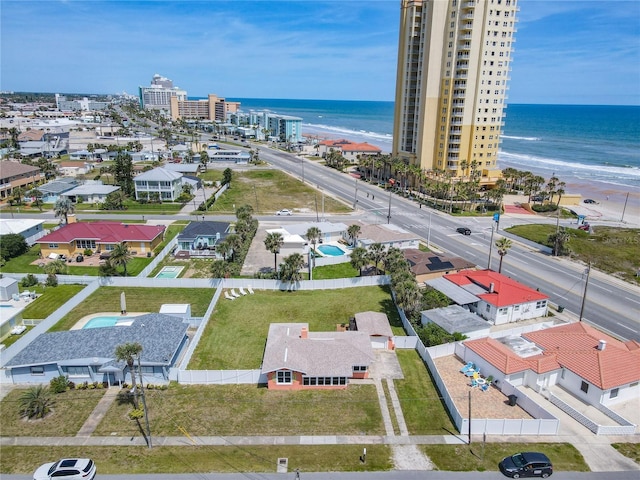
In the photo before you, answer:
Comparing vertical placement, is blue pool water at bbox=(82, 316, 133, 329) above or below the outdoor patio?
above

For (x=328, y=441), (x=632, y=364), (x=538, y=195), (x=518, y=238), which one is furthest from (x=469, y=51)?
(x=328, y=441)

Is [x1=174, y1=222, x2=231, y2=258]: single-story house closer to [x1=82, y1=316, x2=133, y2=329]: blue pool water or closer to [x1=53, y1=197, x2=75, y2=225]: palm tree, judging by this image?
[x1=82, y1=316, x2=133, y2=329]: blue pool water

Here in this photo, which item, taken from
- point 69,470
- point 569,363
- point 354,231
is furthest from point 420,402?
point 354,231

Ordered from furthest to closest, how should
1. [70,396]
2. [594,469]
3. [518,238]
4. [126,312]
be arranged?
1. [518,238]
2. [126,312]
3. [70,396]
4. [594,469]

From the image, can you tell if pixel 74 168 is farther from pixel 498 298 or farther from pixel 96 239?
pixel 498 298

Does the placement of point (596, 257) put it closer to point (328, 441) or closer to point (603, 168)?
point (328, 441)

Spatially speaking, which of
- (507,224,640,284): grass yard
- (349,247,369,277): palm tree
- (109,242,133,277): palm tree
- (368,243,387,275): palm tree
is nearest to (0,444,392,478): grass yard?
(349,247,369,277): palm tree
